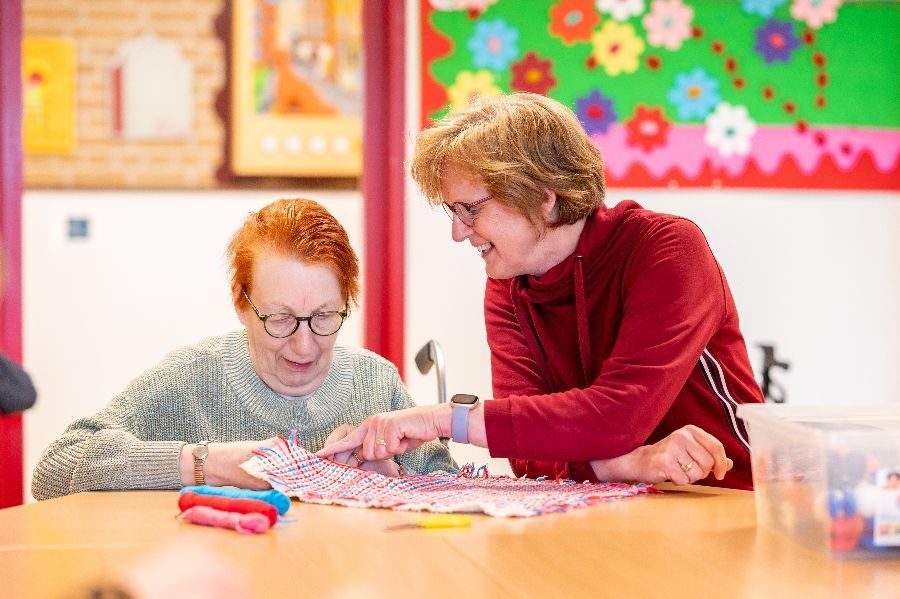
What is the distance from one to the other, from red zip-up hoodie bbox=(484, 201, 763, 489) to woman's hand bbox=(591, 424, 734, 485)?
4 centimetres

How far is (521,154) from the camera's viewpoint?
6.30 ft

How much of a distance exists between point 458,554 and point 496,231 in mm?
825

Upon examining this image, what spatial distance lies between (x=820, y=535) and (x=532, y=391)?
820 mm

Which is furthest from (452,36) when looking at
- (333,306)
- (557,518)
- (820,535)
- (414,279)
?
(820,535)

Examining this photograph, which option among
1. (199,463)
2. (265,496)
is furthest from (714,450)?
(199,463)

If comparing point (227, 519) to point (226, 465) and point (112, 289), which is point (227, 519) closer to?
point (226, 465)

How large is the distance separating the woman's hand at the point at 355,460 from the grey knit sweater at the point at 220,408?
213 mm

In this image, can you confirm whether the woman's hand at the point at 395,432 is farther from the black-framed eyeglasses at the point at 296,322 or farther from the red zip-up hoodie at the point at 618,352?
the black-framed eyeglasses at the point at 296,322

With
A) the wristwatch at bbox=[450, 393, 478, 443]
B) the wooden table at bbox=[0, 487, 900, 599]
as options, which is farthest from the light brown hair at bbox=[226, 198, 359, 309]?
the wooden table at bbox=[0, 487, 900, 599]

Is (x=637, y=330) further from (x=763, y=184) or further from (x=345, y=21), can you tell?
(x=345, y=21)

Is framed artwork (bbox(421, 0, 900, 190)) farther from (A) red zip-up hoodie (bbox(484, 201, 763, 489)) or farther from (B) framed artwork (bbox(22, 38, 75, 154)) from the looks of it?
(B) framed artwork (bbox(22, 38, 75, 154))

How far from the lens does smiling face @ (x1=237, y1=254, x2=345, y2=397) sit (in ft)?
6.42

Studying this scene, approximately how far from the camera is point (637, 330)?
185 cm

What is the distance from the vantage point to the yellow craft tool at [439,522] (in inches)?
56.6
